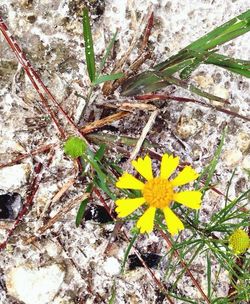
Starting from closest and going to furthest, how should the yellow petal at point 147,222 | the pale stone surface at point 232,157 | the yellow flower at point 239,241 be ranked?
the yellow petal at point 147,222 → the yellow flower at point 239,241 → the pale stone surface at point 232,157

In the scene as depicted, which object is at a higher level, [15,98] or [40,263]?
[15,98]

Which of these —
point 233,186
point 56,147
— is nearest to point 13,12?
point 56,147

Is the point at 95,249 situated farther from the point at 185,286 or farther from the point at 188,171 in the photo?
the point at 188,171

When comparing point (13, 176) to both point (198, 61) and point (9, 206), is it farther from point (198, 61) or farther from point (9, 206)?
point (198, 61)

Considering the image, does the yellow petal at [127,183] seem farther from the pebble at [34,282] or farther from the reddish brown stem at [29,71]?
the pebble at [34,282]

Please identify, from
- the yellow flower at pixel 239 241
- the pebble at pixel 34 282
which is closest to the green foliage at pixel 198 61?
the yellow flower at pixel 239 241

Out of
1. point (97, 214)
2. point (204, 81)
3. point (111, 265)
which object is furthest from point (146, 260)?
point (204, 81)
